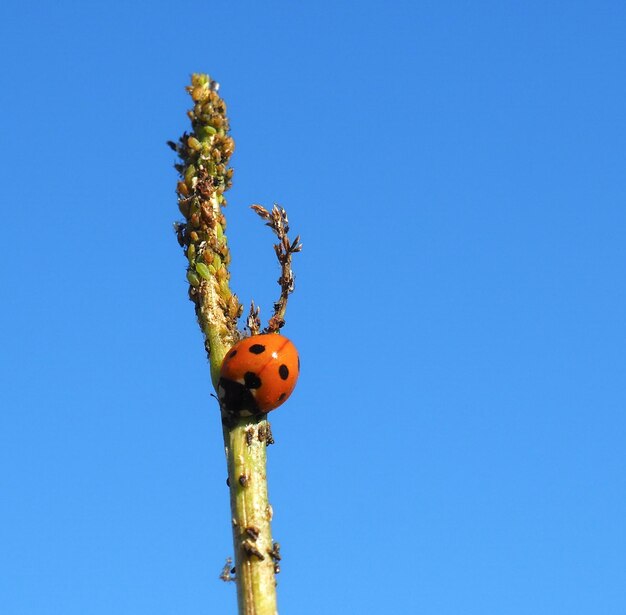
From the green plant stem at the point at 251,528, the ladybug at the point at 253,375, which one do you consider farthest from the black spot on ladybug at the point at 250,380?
the green plant stem at the point at 251,528

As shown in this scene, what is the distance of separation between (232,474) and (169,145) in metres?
2.07

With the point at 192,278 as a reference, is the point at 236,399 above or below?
below

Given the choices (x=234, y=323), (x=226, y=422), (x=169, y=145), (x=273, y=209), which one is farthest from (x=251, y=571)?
(x=169, y=145)

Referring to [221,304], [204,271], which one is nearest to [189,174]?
[204,271]

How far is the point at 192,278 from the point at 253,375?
0.68 meters

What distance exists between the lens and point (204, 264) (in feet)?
18.4

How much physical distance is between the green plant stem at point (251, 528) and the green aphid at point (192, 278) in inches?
36.9

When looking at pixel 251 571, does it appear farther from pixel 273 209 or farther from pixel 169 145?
pixel 169 145

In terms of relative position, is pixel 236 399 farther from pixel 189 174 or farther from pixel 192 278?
pixel 189 174

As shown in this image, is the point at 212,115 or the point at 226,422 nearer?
the point at 226,422

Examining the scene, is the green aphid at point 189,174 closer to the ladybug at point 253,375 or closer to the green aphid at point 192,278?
the green aphid at point 192,278

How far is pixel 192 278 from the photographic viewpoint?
5.62m

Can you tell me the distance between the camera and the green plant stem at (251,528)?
4.95 meters

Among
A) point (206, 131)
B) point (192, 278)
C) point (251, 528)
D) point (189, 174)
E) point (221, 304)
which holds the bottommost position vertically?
point (251, 528)
